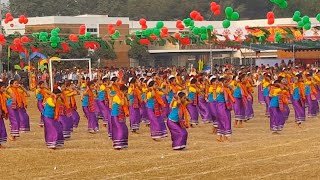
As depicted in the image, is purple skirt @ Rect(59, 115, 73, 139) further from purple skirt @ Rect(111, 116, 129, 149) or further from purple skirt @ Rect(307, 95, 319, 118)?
purple skirt @ Rect(307, 95, 319, 118)

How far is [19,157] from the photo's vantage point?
15.1 meters

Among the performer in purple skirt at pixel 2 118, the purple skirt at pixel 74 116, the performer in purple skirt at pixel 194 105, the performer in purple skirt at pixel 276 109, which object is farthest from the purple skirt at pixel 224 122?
the performer in purple skirt at pixel 2 118

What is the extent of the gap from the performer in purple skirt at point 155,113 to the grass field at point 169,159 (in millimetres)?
229

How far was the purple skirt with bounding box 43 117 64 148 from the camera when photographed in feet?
54.1

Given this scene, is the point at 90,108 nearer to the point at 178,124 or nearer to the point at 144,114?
the point at 144,114

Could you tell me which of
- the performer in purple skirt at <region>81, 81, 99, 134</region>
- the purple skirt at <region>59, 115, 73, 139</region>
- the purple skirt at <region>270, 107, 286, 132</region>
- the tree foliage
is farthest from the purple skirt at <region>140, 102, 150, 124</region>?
the tree foliage

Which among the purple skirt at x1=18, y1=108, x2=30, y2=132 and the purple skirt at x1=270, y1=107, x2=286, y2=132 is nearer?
the purple skirt at x1=270, y1=107, x2=286, y2=132

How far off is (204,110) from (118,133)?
7.07 m

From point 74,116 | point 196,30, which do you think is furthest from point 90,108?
point 196,30

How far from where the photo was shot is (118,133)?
52.6 ft

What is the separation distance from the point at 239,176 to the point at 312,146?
3.94 metres

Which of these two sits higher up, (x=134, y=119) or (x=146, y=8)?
(x=146, y=8)

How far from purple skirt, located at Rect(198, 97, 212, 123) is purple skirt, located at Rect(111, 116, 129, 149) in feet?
21.9

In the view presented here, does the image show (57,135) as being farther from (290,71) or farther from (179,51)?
(179,51)
